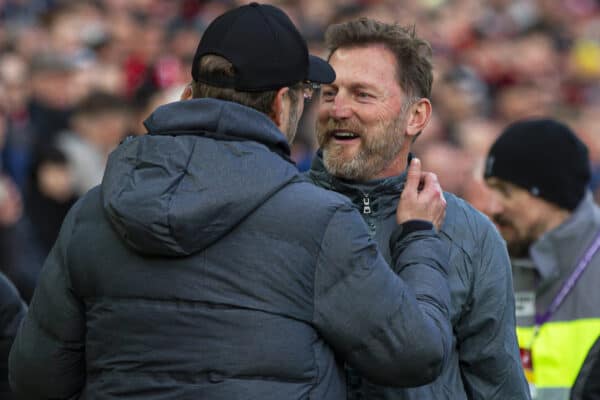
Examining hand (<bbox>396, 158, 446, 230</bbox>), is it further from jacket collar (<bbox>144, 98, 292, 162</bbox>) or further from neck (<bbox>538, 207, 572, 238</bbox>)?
neck (<bbox>538, 207, 572, 238</bbox>)

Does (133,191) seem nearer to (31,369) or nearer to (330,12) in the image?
(31,369)

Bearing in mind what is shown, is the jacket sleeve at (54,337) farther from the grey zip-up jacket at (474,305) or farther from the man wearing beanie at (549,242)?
the man wearing beanie at (549,242)

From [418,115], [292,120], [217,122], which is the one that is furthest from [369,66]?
[217,122]

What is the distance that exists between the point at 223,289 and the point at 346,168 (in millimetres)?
893

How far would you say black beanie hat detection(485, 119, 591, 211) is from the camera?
4.84m

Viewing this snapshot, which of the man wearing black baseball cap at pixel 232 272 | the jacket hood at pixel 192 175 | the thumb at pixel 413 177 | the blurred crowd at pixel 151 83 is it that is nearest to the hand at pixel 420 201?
the thumb at pixel 413 177

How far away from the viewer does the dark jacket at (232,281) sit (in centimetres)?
293

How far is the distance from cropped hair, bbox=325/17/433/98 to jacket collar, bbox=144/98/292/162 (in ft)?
2.86

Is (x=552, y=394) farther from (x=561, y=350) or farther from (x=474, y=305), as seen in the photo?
(x=474, y=305)

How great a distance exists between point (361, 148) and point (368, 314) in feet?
3.04

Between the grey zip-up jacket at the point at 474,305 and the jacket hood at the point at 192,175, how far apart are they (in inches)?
25.6

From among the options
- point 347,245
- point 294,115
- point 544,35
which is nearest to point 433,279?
point 347,245

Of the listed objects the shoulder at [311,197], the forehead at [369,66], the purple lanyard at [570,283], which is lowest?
the purple lanyard at [570,283]

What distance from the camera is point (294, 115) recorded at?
3219 millimetres
